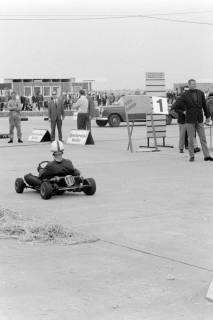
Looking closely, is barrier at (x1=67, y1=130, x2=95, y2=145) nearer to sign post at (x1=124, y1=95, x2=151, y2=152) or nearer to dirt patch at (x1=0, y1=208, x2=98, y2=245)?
sign post at (x1=124, y1=95, x2=151, y2=152)

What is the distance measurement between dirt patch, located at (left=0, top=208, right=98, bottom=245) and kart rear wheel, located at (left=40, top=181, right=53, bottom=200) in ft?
6.34

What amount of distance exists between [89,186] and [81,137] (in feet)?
38.5

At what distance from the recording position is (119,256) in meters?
6.80

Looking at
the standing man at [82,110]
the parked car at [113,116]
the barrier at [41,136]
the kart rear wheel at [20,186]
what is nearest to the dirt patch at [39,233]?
the kart rear wheel at [20,186]

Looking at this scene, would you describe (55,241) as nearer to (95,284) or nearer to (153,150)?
(95,284)

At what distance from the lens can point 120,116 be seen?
3441 cm

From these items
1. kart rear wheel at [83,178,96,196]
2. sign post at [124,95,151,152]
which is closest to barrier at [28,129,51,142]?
sign post at [124,95,151,152]

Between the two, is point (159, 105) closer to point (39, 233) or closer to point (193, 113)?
point (193, 113)

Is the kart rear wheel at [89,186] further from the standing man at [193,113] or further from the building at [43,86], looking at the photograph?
the building at [43,86]

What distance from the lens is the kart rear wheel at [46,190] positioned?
1041 cm

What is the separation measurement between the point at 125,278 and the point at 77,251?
1.16m

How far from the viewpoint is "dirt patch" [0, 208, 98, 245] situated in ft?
24.7

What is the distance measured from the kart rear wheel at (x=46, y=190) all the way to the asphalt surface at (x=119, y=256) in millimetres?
109

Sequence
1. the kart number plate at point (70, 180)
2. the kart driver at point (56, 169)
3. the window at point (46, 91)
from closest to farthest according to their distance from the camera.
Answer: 1. the kart number plate at point (70, 180)
2. the kart driver at point (56, 169)
3. the window at point (46, 91)
